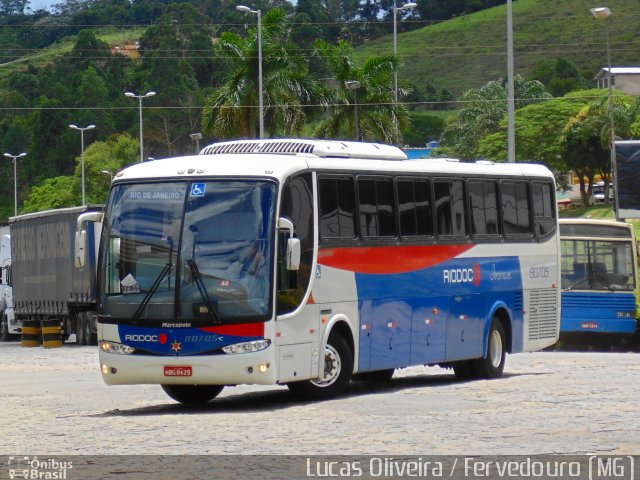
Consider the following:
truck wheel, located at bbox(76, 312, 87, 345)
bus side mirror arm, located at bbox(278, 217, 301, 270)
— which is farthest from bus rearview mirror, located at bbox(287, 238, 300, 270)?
truck wheel, located at bbox(76, 312, 87, 345)

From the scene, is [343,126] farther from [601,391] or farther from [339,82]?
[601,391]

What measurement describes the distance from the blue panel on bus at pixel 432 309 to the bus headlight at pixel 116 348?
10.4 feet

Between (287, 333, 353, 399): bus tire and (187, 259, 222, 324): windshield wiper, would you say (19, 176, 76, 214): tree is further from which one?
(187, 259, 222, 324): windshield wiper

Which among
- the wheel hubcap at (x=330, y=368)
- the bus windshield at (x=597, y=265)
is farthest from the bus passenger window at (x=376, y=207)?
the bus windshield at (x=597, y=265)

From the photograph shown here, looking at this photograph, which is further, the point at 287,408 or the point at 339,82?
the point at 339,82

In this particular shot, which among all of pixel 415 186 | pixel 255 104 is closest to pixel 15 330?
pixel 255 104

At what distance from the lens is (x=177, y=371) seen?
16.8m

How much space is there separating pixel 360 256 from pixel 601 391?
11.5 ft

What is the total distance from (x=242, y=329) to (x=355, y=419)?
2295mm

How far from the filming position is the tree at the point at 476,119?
12369 cm

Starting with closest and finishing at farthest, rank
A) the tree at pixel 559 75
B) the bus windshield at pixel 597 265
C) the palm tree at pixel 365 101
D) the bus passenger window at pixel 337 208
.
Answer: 1. the bus passenger window at pixel 337 208
2. the bus windshield at pixel 597 265
3. the palm tree at pixel 365 101
4. the tree at pixel 559 75

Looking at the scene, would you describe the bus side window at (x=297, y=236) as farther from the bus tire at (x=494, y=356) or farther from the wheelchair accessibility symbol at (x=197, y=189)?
the bus tire at (x=494, y=356)

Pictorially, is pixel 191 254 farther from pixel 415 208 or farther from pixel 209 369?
pixel 415 208

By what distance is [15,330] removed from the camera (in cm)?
5066
